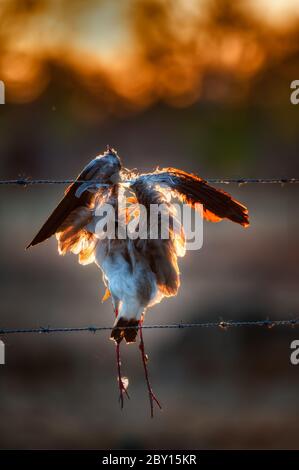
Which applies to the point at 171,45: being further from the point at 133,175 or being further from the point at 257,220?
the point at 133,175

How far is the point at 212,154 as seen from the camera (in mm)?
28406

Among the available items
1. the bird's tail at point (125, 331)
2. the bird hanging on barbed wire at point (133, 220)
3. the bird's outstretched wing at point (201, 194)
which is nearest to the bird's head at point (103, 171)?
the bird hanging on barbed wire at point (133, 220)

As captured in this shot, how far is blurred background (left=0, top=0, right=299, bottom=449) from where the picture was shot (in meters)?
11.3

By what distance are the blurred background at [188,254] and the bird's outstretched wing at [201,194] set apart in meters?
0.95

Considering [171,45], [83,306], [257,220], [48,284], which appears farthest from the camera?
[171,45]

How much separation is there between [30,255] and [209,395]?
30.3 ft

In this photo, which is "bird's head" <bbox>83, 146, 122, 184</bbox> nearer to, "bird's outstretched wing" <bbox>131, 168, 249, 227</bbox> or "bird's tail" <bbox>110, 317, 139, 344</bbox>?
"bird's outstretched wing" <bbox>131, 168, 249, 227</bbox>

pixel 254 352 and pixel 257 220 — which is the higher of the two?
pixel 257 220

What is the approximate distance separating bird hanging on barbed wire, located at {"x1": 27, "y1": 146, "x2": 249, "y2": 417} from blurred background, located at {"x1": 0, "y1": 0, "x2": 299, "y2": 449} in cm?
53

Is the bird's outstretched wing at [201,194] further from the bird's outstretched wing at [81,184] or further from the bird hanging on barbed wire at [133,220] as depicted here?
the bird's outstretched wing at [81,184]

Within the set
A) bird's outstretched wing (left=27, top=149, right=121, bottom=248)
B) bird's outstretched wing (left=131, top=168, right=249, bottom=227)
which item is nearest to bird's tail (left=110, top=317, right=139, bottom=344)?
bird's outstretched wing (left=27, top=149, right=121, bottom=248)

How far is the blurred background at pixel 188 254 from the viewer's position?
11258 millimetres

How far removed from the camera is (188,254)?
64.2 feet

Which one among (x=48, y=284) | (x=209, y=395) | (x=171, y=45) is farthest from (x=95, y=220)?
(x=171, y=45)
